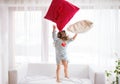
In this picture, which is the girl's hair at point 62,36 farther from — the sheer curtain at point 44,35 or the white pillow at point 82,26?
the sheer curtain at point 44,35

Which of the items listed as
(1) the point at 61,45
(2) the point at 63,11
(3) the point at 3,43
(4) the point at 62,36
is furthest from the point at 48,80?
(2) the point at 63,11

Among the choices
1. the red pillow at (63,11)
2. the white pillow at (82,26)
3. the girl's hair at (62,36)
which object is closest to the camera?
the red pillow at (63,11)

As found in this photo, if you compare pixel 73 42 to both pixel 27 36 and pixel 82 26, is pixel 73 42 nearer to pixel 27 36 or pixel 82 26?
pixel 27 36

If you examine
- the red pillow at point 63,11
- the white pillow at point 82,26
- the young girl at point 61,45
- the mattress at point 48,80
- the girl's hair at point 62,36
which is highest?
the red pillow at point 63,11

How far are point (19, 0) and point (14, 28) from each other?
496 millimetres

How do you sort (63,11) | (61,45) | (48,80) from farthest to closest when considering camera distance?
(48,80)
(61,45)
(63,11)

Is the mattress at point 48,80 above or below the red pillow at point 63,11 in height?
below

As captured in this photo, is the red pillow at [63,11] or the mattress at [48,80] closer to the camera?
the red pillow at [63,11]

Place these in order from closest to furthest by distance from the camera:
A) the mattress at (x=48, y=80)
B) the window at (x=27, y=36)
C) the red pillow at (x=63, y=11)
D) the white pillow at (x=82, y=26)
Answer: the red pillow at (x=63, y=11) → the white pillow at (x=82, y=26) → the mattress at (x=48, y=80) → the window at (x=27, y=36)

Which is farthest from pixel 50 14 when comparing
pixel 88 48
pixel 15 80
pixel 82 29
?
pixel 88 48

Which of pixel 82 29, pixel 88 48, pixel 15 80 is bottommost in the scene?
pixel 15 80

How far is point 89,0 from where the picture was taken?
3496 mm

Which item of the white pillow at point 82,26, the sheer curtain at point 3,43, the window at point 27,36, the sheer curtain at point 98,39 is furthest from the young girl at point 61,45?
the sheer curtain at point 3,43

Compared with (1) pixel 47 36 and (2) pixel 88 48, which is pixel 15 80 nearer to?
(1) pixel 47 36
